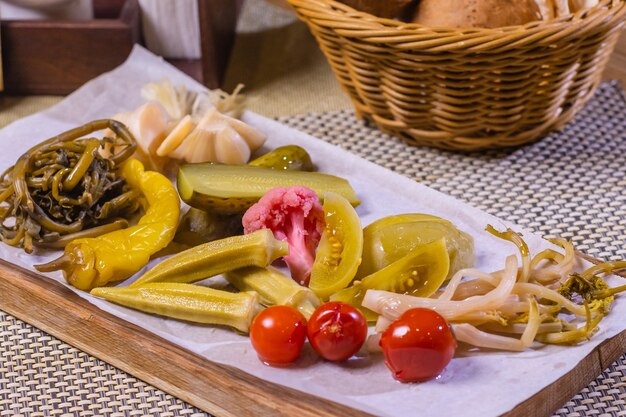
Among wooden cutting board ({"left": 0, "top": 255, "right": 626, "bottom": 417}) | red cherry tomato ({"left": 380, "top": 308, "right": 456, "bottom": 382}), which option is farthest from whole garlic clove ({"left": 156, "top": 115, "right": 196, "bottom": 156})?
red cherry tomato ({"left": 380, "top": 308, "right": 456, "bottom": 382})

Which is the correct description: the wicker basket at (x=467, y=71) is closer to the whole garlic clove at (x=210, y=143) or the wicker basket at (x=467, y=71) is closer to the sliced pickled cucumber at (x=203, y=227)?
the whole garlic clove at (x=210, y=143)

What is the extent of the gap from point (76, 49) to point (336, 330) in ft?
5.68

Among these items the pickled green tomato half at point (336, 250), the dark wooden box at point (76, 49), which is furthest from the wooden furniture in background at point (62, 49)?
the pickled green tomato half at point (336, 250)

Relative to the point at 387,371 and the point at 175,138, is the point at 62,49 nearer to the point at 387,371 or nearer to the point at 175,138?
the point at 175,138

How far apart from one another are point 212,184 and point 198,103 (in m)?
0.53

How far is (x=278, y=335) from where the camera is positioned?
175 centimetres

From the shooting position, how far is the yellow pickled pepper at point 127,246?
6.59 ft

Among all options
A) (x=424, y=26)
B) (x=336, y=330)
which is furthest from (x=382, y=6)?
(x=336, y=330)

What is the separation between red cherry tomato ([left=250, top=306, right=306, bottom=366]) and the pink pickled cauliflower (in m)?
0.28

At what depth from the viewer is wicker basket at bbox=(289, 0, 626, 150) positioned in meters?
2.30

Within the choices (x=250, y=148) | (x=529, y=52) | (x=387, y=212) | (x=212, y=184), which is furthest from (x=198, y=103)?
(x=529, y=52)

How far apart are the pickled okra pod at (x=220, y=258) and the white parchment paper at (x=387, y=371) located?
0.40ft

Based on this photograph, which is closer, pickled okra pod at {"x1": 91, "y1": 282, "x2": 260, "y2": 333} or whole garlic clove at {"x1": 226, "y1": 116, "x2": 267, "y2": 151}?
pickled okra pod at {"x1": 91, "y1": 282, "x2": 260, "y2": 333}

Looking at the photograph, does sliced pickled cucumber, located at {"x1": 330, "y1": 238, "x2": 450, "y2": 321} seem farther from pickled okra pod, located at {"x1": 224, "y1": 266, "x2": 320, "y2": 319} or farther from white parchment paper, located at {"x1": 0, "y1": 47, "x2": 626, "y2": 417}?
white parchment paper, located at {"x1": 0, "y1": 47, "x2": 626, "y2": 417}
